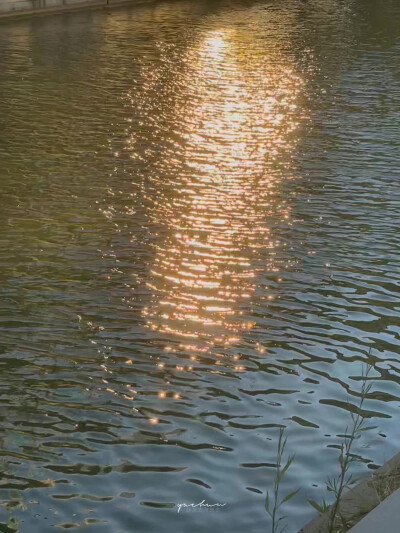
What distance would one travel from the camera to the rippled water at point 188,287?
10.6ft

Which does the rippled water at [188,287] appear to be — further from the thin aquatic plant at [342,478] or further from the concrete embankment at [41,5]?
the concrete embankment at [41,5]

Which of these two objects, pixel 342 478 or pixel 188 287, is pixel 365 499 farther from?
pixel 188 287

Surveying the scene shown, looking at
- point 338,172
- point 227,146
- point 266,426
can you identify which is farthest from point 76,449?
point 227,146

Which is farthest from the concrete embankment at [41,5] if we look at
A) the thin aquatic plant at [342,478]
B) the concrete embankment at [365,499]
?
the concrete embankment at [365,499]

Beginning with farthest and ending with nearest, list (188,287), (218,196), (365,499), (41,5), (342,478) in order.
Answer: (41,5)
(218,196)
(188,287)
(365,499)
(342,478)

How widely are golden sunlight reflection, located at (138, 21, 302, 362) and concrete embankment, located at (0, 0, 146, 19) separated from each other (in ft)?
12.0

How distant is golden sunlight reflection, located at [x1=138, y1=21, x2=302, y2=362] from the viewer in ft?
14.7

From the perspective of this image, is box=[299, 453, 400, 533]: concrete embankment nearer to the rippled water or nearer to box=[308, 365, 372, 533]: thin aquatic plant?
box=[308, 365, 372, 533]: thin aquatic plant

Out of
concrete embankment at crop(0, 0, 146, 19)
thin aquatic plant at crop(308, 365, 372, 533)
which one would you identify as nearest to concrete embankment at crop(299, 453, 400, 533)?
thin aquatic plant at crop(308, 365, 372, 533)

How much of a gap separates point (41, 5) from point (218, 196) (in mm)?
8213

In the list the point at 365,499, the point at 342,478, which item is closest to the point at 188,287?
the point at 365,499

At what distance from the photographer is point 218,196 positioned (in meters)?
6.22

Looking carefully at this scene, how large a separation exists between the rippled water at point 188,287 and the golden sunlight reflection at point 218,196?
0.02 metres

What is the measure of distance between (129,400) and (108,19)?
10.4m
